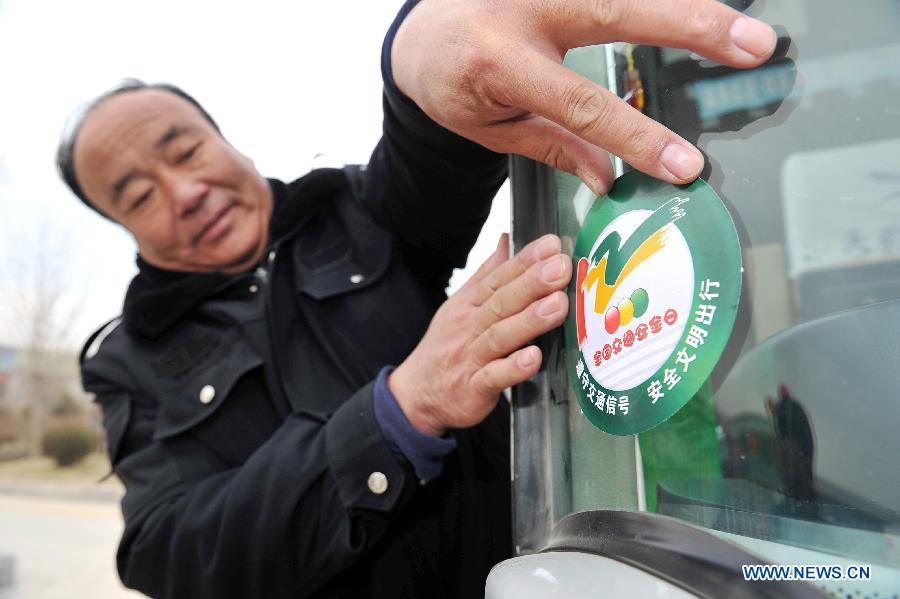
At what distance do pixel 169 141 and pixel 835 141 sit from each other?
64.0 inches

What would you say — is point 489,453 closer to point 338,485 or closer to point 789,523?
point 338,485

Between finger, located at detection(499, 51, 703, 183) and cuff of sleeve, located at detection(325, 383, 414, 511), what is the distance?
51 cm

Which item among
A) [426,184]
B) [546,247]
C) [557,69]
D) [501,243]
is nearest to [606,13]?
[557,69]

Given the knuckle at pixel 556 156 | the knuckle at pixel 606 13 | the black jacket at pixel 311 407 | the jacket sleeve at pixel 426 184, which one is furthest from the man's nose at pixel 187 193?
the knuckle at pixel 606 13

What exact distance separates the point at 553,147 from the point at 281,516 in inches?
25.8

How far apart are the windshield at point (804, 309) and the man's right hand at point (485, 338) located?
0.16 metres

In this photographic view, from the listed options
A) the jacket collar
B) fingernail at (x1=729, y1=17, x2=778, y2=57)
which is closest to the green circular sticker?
fingernail at (x1=729, y1=17, x2=778, y2=57)

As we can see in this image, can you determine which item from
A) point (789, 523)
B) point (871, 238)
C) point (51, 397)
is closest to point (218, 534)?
point (789, 523)

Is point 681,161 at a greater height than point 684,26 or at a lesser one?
lesser

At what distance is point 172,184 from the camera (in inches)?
68.1

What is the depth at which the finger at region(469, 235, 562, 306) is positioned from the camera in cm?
70

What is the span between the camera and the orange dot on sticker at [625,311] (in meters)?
0.55

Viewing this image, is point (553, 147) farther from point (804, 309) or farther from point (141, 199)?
point (141, 199)

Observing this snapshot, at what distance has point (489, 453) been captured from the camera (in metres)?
1.24
